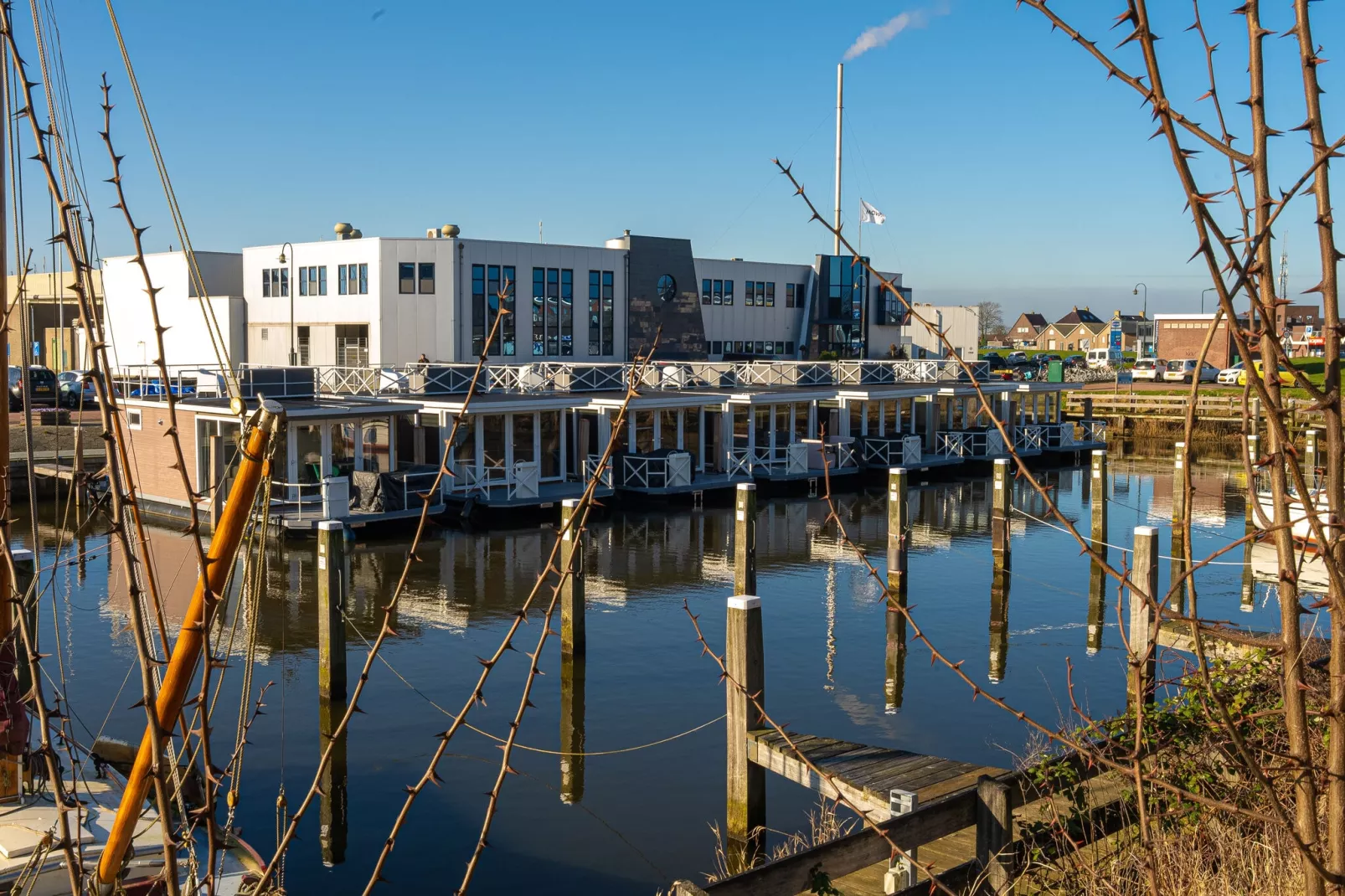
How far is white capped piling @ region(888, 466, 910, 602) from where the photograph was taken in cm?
2094

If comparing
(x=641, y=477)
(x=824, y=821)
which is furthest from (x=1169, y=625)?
(x=641, y=477)

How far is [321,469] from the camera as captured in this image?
28922 millimetres

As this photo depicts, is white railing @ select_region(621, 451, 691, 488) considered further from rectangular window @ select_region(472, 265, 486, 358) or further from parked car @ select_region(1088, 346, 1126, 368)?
parked car @ select_region(1088, 346, 1126, 368)

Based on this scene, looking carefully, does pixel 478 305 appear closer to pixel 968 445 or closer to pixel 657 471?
pixel 657 471

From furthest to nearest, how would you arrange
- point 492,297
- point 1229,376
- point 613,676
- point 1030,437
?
point 1229,376
point 492,297
point 1030,437
point 613,676

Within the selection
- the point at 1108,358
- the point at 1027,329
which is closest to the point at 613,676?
the point at 1108,358

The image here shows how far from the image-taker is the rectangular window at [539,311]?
151 ft

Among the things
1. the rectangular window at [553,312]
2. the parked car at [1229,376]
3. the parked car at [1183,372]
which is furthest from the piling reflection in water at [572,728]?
the parked car at [1183,372]

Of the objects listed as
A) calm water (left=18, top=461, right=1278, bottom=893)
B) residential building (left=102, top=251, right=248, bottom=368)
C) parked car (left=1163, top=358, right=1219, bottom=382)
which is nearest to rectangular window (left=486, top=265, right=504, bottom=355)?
residential building (left=102, top=251, right=248, bottom=368)

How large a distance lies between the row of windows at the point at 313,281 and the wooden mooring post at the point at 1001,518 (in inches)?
1175

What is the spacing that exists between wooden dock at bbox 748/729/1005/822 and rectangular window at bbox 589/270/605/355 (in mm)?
38317

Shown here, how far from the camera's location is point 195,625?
3.03 m

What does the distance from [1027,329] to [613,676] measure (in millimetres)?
162134

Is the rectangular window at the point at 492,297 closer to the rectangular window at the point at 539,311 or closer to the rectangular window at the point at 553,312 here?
the rectangular window at the point at 539,311
